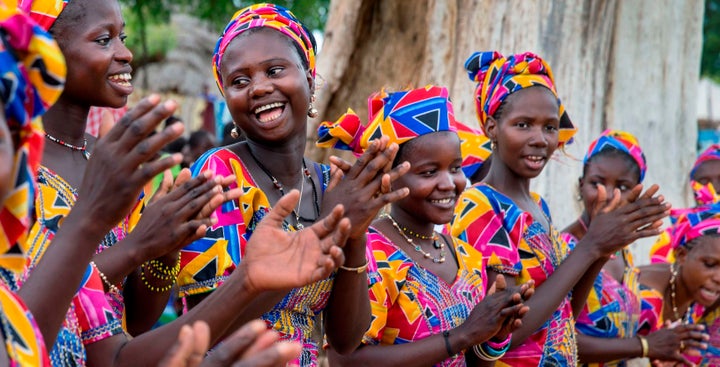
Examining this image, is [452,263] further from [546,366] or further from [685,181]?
[685,181]

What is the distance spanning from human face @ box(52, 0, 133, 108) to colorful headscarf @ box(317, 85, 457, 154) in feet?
3.17

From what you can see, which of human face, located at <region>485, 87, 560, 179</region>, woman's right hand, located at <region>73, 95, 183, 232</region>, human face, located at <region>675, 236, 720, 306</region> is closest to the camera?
woman's right hand, located at <region>73, 95, 183, 232</region>

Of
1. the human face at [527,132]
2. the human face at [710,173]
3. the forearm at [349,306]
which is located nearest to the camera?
the forearm at [349,306]

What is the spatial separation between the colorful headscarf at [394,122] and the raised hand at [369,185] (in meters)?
0.99

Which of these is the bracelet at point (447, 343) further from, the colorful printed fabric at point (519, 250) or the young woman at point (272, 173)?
the colorful printed fabric at point (519, 250)

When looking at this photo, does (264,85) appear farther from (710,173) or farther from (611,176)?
(710,173)

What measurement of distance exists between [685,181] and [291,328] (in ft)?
18.1

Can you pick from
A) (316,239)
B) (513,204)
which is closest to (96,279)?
(316,239)

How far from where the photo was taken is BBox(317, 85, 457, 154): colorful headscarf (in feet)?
12.3

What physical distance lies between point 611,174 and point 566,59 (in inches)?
76.5

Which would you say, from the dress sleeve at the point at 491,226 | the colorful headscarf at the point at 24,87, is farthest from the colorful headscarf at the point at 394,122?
the colorful headscarf at the point at 24,87

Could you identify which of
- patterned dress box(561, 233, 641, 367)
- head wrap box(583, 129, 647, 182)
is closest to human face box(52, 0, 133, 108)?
patterned dress box(561, 233, 641, 367)

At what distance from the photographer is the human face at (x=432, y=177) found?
147 inches

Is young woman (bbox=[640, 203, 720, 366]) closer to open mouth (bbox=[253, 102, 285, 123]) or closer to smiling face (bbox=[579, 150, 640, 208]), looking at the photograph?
smiling face (bbox=[579, 150, 640, 208])
